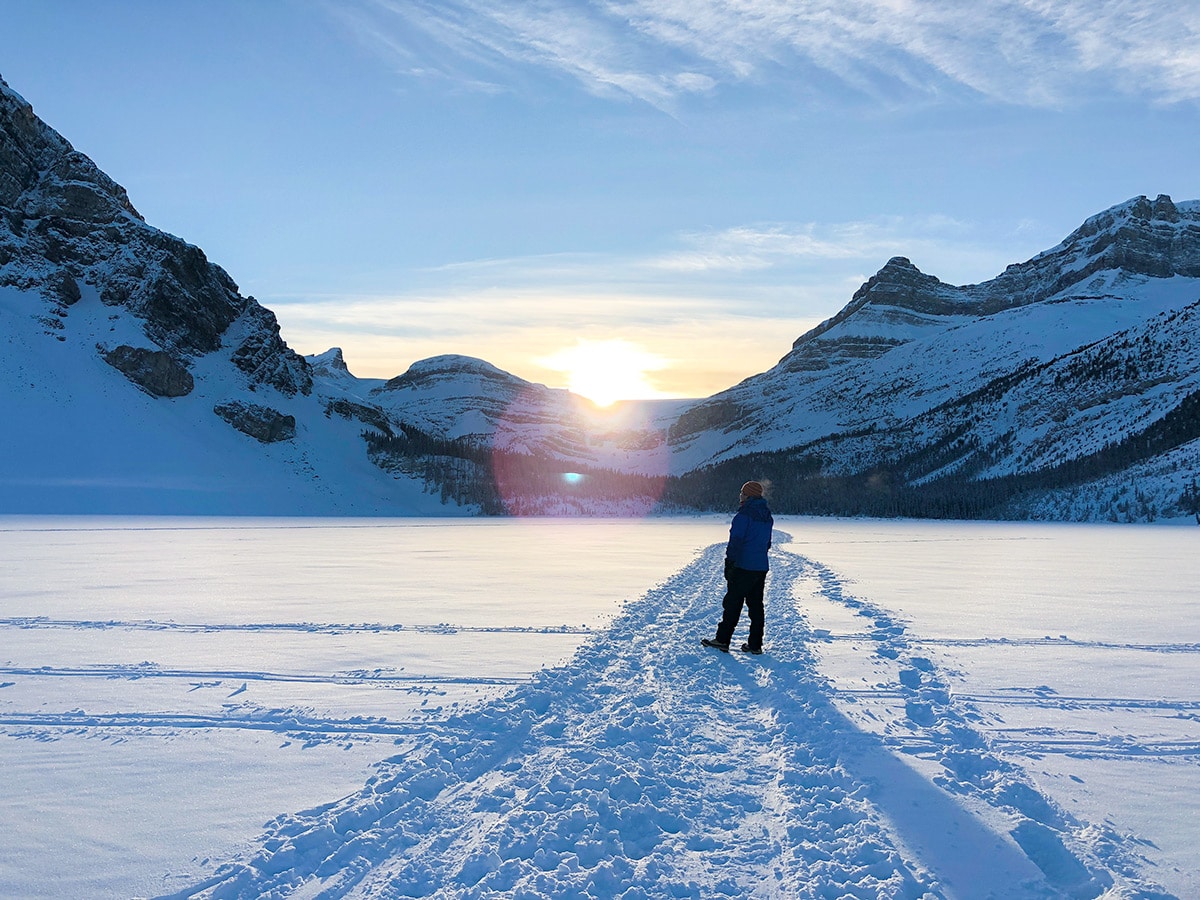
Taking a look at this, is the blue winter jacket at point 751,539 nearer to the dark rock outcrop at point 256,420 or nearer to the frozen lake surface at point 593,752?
the frozen lake surface at point 593,752

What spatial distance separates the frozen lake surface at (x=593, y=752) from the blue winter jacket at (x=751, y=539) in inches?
51.6

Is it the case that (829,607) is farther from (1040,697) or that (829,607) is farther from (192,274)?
(192,274)

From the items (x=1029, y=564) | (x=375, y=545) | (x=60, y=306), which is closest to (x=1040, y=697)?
(x=1029, y=564)

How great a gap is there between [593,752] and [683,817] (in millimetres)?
1405

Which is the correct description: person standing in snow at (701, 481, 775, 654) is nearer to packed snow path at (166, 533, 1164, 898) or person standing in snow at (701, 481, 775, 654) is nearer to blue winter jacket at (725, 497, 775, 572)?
blue winter jacket at (725, 497, 775, 572)

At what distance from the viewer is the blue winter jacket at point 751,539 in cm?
1201

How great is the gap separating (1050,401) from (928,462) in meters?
28.7

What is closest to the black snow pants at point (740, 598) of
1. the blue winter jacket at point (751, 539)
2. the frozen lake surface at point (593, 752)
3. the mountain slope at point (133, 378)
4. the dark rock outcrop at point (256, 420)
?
the blue winter jacket at point (751, 539)

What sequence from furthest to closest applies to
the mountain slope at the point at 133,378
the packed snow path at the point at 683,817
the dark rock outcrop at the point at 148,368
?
the dark rock outcrop at the point at 148,368 < the mountain slope at the point at 133,378 < the packed snow path at the point at 683,817

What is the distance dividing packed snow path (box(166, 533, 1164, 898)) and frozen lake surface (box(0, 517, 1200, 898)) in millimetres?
24

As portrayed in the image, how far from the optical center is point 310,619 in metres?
14.2

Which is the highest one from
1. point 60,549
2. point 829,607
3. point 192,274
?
point 192,274

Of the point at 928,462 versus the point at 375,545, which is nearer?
the point at 375,545

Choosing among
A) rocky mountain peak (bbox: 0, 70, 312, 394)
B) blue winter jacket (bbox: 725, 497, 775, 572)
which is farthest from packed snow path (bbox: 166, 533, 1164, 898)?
rocky mountain peak (bbox: 0, 70, 312, 394)
